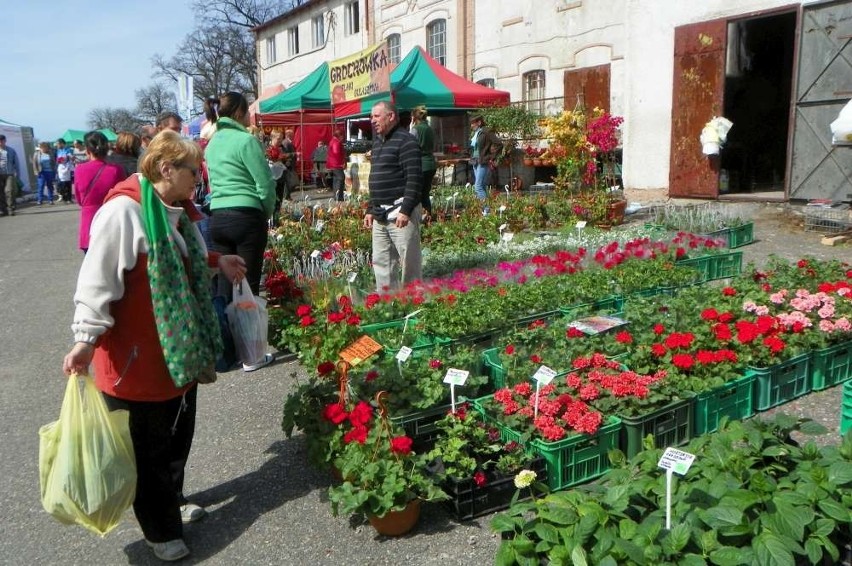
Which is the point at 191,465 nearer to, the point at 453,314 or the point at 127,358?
the point at 127,358

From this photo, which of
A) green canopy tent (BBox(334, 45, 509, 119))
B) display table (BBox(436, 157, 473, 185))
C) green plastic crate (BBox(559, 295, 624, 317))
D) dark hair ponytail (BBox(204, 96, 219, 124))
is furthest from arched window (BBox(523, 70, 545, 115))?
green plastic crate (BBox(559, 295, 624, 317))

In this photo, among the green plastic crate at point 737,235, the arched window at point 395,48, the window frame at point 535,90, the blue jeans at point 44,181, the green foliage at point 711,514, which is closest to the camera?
the green foliage at point 711,514

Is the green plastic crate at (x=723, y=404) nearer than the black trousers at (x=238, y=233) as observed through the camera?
Yes

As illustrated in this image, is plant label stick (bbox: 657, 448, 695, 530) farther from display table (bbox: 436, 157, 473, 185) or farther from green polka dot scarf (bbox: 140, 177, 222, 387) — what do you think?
display table (bbox: 436, 157, 473, 185)

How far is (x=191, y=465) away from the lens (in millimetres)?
4066

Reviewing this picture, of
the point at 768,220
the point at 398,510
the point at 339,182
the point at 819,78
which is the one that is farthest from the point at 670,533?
the point at 339,182

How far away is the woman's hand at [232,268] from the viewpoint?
11.2 feet

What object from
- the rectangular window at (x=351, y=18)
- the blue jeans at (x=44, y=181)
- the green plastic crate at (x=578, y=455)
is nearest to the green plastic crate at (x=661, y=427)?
the green plastic crate at (x=578, y=455)

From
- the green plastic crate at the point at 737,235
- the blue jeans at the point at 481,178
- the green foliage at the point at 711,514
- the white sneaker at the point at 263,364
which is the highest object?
the blue jeans at the point at 481,178

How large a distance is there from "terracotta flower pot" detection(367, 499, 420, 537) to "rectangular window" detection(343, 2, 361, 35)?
2435cm

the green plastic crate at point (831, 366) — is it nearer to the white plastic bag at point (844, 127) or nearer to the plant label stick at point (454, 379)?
the plant label stick at point (454, 379)

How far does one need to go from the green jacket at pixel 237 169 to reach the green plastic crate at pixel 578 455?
8.99ft

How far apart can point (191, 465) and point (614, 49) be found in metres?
13.8

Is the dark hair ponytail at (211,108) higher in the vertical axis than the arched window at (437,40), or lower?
lower
